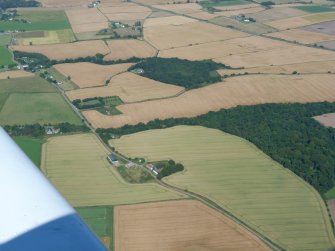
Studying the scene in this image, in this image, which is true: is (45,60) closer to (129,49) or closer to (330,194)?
(129,49)

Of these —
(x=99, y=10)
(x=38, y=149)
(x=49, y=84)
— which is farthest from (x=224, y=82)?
(x=99, y=10)

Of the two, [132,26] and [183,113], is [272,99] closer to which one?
[183,113]


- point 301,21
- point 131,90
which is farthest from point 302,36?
point 131,90

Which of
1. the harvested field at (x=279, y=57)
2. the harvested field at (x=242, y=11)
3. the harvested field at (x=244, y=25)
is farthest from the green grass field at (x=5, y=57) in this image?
the harvested field at (x=242, y=11)

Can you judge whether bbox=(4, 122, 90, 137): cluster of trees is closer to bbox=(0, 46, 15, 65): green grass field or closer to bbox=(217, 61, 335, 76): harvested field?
bbox=(217, 61, 335, 76): harvested field

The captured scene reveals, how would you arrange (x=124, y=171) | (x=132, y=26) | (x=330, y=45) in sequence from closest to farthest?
(x=124, y=171), (x=330, y=45), (x=132, y=26)

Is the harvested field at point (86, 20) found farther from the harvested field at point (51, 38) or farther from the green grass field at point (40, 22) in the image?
the harvested field at point (51, 38)
